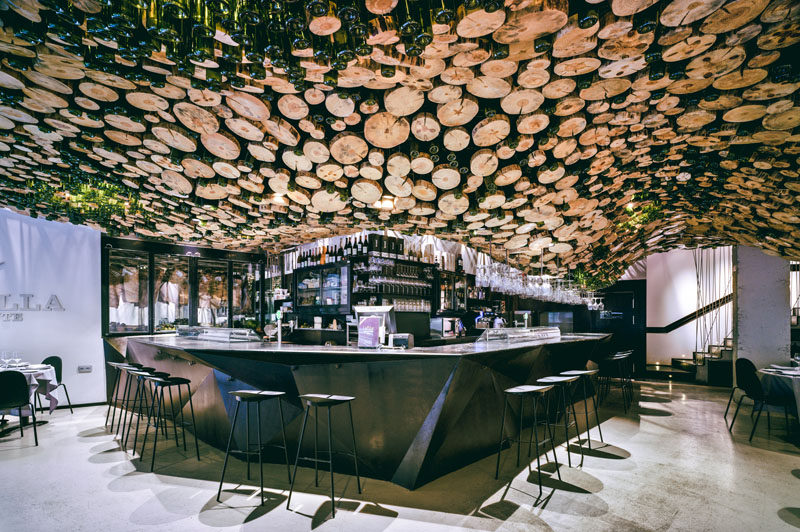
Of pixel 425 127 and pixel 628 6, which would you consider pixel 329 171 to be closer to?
pixel 425 127

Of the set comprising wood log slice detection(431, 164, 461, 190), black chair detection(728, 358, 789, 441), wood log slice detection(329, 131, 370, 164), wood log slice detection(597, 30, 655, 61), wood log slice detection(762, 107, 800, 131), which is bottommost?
black chair detection(728, 358, 789, 441)

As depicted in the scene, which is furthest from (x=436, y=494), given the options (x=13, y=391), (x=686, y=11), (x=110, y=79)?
(x=13, y=391)

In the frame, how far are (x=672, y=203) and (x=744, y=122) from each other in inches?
125

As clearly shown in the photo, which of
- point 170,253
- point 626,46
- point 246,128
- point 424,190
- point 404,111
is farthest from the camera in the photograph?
point 170,253

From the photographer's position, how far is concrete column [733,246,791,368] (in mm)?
7598

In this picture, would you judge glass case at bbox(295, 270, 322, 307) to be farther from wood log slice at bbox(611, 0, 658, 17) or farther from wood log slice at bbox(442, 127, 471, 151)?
wood log slice at bbox(611, 0, 658, 17)

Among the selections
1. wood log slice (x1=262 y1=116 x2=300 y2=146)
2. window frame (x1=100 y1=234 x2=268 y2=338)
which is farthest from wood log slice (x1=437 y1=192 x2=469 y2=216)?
window frame (x1=100 y1=234 x2=268 y2=338)

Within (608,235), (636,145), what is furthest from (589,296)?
(636,145)

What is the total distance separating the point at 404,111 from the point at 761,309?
29.0 feet

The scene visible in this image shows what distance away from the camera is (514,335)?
543cm

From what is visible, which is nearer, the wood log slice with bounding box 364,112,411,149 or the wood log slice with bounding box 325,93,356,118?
the wood log slice with bounding box 325,93,356,118

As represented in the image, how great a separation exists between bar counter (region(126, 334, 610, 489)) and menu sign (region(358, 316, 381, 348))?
0.70 ft

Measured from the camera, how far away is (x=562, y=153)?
13.2 ft

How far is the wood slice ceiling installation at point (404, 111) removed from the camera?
2.28 metres
